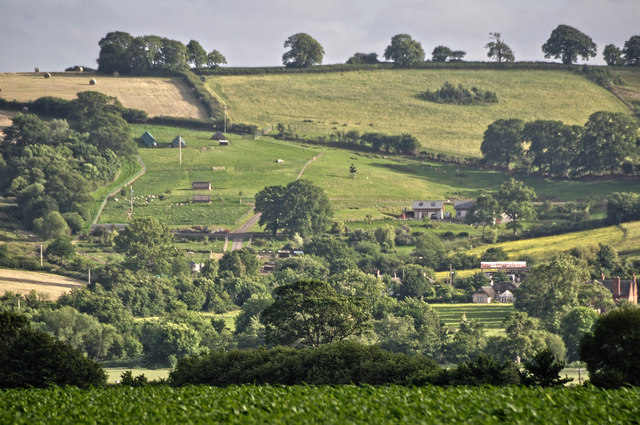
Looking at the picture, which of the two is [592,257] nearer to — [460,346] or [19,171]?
[460,346]

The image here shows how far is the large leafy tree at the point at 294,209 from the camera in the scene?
561 ft

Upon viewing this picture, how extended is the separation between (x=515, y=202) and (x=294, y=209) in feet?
121

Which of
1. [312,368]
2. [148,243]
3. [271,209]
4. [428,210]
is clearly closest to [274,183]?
[271,209]

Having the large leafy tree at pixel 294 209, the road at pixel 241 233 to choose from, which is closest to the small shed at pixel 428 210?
the large leafy tree at pixel 294 209

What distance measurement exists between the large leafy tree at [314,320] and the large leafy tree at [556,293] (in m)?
37.6

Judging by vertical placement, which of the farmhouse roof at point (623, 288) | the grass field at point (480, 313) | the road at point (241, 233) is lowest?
the grass field at point (480, 313)

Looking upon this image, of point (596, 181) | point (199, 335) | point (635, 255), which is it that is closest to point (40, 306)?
point (199, 335)

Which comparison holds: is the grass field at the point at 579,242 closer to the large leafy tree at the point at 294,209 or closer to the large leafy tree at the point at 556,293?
the large leafy tree at the point at 556,293

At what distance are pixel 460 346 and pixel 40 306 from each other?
5153cm

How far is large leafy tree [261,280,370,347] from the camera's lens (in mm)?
90875

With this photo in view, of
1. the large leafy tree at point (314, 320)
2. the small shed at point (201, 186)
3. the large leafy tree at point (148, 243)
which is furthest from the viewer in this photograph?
the small shed at point (201, 186)

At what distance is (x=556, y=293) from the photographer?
124 m

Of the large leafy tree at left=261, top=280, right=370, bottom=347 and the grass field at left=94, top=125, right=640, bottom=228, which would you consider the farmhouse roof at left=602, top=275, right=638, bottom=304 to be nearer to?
the grass field at left=94, top=125, right=640, bottom=228

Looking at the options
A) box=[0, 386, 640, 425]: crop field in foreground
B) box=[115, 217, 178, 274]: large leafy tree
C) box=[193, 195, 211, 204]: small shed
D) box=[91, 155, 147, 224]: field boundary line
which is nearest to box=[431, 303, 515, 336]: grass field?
box=[115, 217, 178, 274]: large leafy tree
